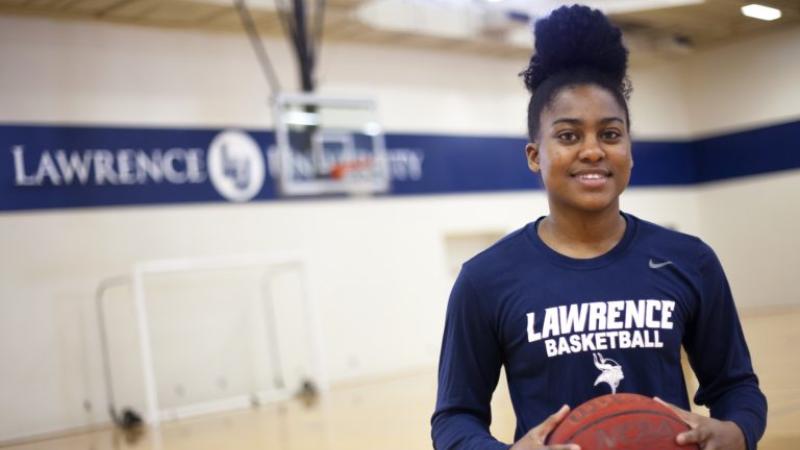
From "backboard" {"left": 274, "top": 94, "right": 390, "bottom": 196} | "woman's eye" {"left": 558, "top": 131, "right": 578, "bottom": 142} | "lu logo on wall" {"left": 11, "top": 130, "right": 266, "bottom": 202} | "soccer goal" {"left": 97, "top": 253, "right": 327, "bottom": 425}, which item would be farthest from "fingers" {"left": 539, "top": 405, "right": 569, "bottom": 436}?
"lu logo on wall" {"left": 11, "top": 130, "right": 266, "bottom": 202}

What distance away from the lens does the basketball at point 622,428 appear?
1.84 m

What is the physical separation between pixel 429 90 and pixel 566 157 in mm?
11097

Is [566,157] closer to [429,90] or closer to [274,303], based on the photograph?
[274,303]

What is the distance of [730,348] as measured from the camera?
2064 millimetres

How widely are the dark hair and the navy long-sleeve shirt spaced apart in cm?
27

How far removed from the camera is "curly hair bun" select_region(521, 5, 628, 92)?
2.07 meters

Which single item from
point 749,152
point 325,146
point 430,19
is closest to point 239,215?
point 325,146

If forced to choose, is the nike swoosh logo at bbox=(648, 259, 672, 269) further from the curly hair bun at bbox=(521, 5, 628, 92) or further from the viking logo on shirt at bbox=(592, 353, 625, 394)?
the curly hair bun at bbox=(521, 5, 628, 92)

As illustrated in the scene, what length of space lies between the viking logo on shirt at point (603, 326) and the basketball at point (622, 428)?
0.41 feet

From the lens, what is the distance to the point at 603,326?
195 cm

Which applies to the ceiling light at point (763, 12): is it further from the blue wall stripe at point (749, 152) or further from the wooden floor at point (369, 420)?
the wooden floor at point (369, 420)

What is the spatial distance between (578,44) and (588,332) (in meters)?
0.59

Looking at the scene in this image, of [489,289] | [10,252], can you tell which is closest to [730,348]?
[489,289]

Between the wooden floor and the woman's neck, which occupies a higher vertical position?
the woman's neck
